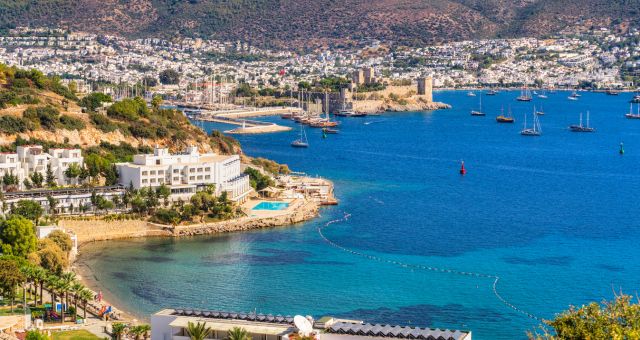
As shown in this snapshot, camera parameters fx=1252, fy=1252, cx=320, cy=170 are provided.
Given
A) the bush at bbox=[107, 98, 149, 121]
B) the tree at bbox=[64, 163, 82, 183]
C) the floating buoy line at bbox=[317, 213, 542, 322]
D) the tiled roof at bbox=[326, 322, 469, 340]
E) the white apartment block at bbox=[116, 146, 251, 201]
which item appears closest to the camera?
the tiled roof at bbox=[326, 322, 469, 340]

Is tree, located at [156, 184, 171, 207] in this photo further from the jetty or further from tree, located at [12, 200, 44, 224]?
the jetty

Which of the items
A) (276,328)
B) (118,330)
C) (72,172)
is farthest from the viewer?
(72,172)

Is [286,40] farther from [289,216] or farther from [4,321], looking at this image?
[4,321]

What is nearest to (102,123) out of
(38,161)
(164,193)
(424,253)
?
(38,161)

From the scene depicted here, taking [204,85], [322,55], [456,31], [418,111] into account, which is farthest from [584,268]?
[456,31]

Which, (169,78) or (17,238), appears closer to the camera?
(17,238)

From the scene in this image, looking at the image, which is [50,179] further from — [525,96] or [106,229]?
[525,96]

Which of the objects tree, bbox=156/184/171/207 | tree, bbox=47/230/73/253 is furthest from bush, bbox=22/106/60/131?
tree, bbox=47/230/73/253
